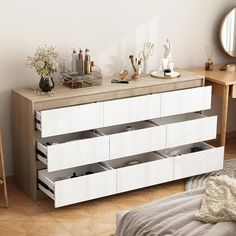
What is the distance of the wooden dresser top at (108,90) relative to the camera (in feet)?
13.5

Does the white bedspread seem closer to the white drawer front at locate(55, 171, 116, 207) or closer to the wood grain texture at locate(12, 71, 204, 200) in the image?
the white drawer front at locate(55, 171, 116, 207)

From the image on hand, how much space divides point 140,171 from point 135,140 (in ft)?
0.70

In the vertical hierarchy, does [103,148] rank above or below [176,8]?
below

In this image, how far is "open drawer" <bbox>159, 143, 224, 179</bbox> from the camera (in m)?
4.49

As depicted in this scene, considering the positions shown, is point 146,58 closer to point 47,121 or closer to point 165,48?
point 165,48

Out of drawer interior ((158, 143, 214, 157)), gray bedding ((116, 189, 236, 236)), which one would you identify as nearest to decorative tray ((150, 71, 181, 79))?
drawer interior ((158, 143, 214, 157))

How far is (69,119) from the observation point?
4.08 m

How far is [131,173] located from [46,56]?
3.14 ft

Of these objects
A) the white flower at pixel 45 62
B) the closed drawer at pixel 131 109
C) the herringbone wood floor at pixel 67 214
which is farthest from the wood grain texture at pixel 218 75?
the white flower at pixel 45 62

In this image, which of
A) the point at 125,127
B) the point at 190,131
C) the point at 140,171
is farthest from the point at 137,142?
the point at 190,131

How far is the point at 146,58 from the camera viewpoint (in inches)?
189

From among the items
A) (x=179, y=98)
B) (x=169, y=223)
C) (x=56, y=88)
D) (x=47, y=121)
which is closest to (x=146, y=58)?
(x=179, y=98)

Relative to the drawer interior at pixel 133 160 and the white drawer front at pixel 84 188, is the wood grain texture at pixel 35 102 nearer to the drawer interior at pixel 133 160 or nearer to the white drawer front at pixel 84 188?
the white drawer front at pixel 84 188

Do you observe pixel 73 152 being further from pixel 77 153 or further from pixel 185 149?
pixel 185 149
